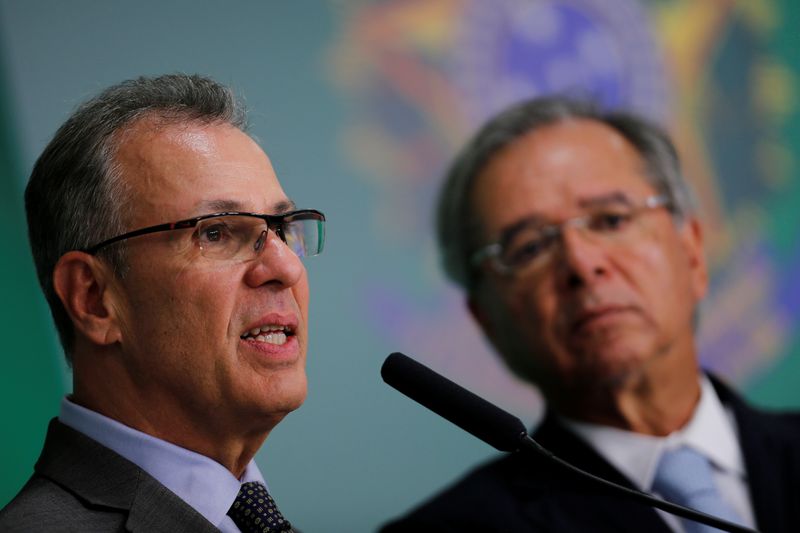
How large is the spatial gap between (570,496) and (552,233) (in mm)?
618

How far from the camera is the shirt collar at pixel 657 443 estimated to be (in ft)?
8.56

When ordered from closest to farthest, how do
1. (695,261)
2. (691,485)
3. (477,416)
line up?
(477,416), (691,485), (695,261)

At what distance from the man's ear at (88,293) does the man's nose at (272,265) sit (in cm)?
21

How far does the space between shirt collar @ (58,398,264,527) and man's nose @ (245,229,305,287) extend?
0.28 meters

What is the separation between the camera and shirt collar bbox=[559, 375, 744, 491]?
261 centimetres

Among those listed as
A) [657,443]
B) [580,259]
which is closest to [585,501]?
[657,443]

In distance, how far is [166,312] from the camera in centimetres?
169

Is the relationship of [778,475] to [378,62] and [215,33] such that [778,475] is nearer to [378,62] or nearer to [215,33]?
[378,62]

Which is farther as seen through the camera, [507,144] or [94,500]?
[507,144]

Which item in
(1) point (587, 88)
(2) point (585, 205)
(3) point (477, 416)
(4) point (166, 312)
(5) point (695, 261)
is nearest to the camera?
(3) point (477, 416)

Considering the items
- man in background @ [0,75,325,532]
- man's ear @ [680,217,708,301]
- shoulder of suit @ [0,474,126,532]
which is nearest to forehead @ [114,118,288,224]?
man in background @ [0,75,325,532]

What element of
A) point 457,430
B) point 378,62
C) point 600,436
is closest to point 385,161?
point 378,62

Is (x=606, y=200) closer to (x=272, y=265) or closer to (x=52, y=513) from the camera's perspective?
(x=272, y=265)

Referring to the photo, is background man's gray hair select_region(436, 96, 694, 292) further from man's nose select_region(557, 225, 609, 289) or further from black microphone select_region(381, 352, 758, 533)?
black microphone select_region(381, 352, 758, 533)
